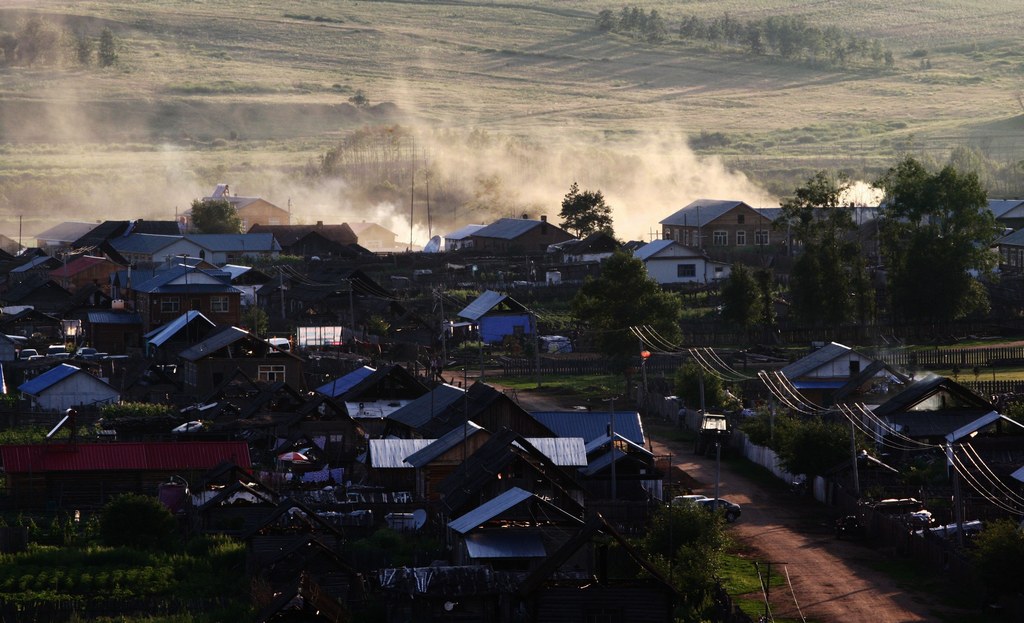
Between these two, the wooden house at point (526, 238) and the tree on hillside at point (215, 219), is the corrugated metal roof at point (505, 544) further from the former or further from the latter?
the tree on hillside at point (215, 219)

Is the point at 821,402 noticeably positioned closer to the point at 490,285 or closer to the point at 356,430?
the point at 356,430

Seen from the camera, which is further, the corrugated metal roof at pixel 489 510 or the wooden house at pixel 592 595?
the corrugated metal roof at pixel 489 510

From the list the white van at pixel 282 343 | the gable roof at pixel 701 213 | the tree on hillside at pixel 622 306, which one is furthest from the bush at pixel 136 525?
the gable roof at pixel 701 213

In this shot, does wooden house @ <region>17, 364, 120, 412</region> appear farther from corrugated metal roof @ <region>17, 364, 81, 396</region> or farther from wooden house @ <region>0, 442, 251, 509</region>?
wooden house @ <region>0, 442, 251, 509</region>

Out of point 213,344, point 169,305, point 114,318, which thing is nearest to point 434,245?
→ point 169,305

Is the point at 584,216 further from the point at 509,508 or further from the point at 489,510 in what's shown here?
the point at 509,508

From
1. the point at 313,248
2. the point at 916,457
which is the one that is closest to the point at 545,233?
the point at 313,248
